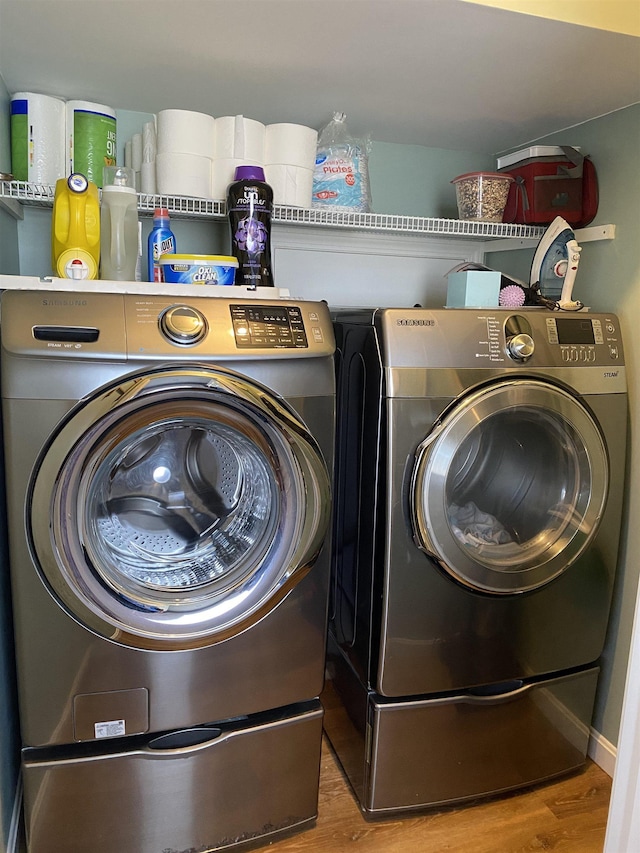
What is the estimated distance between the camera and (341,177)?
1.81 metres

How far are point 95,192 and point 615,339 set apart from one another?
4.28ft

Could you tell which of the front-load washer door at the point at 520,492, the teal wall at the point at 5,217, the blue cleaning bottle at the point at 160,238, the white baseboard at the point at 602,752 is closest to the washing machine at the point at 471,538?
the front-load washer door at the point at 520,492

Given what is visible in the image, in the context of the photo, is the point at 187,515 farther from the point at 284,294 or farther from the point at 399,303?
the point at 399,303

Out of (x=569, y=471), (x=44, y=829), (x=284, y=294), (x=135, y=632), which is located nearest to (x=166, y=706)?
(x=135, y=632)

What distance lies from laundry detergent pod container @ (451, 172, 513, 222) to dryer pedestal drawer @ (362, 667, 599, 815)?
133 centimetres

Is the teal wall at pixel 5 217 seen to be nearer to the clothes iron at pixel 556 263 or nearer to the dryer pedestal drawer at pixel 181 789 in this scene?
the dryer pedestal drawer at pixel 181 789

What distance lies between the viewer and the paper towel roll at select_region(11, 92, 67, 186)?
5.29 ft

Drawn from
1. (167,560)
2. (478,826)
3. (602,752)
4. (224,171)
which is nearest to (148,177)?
(224,171)

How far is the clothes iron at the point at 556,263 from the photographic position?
175cm

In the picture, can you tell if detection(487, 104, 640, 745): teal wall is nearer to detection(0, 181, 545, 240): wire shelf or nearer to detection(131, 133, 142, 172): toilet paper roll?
detection(0, 181, 545, 240): wire shelf

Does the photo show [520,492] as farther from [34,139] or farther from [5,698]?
[34,139]

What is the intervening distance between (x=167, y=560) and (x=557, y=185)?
4.84 ft

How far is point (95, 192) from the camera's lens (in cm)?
151

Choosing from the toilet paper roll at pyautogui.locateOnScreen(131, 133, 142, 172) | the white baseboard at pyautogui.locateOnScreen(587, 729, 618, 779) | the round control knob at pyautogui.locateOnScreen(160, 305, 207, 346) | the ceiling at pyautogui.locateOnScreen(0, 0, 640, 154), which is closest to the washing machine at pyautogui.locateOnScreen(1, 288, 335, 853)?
the round control knob at pyautogui.locateOnScreen(160, 305, 207, 346)
